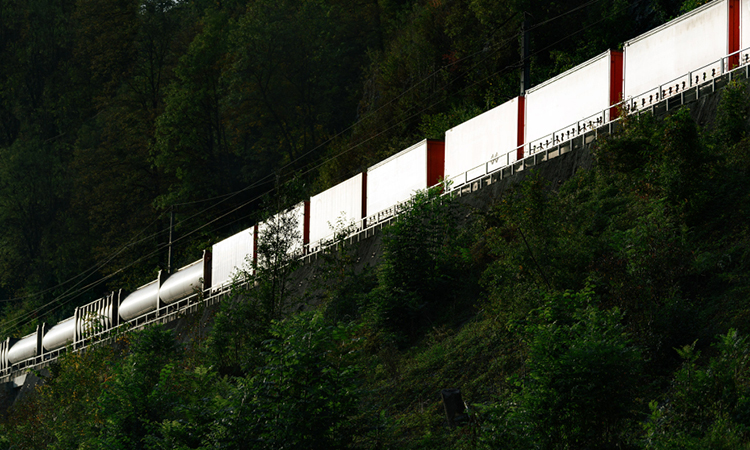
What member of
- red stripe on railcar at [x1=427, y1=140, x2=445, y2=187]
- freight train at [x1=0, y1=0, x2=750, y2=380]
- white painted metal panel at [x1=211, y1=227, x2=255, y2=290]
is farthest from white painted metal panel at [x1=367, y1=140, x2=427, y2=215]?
white painted metal panel at [x1=211, y1=227, x2=255, y2=290]

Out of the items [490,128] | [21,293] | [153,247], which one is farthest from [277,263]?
[21,293]

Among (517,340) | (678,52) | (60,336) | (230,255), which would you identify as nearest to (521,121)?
(678,52)

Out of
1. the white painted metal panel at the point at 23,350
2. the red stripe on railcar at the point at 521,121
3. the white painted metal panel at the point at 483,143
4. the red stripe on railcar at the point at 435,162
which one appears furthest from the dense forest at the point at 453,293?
the white painted metal panel at the point at 23,350

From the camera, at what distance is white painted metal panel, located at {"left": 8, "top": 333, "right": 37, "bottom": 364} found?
5556 centimetres

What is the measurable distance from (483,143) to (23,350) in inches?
1529

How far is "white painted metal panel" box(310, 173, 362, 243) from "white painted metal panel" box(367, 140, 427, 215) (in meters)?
0.76

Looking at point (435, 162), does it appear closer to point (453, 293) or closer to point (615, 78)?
point (615, 78)

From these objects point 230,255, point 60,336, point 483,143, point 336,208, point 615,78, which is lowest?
point 60,336

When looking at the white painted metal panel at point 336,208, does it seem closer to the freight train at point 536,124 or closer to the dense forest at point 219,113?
the freight train at point 536,124

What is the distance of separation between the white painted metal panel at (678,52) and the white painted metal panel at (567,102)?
972 millimetres

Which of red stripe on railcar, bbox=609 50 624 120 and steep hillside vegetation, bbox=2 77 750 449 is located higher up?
red stripe on railcar, bbox=609 50 624 120

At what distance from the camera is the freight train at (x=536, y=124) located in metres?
22.7

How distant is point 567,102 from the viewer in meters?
26.8

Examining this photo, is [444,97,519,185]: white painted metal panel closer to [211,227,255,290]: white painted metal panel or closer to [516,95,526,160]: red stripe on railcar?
[516,95,526,160]: red stripe on railcar
